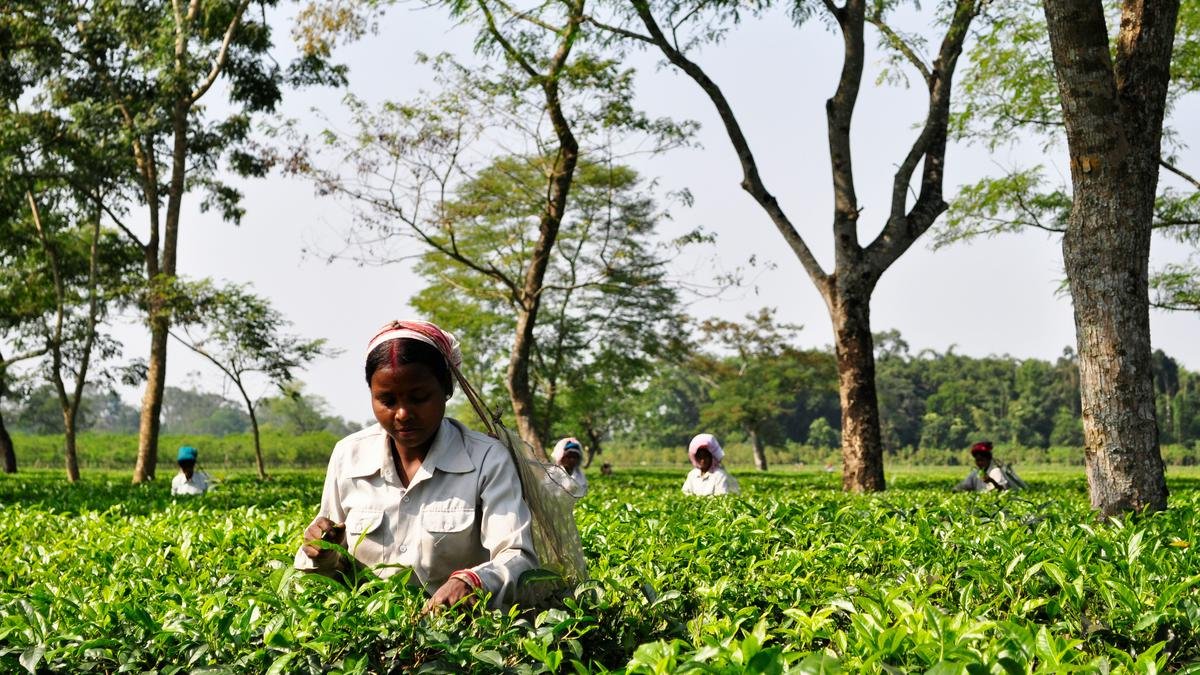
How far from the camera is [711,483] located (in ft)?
32.1

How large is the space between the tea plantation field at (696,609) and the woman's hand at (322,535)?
4.1 inches

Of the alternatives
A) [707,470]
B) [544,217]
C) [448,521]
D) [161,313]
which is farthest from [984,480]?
[161,313]

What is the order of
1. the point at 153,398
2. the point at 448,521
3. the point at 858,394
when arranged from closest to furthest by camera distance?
the point at 448,521, the point at 858,394, the point at 153,398

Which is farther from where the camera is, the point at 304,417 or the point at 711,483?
the point at 304,417

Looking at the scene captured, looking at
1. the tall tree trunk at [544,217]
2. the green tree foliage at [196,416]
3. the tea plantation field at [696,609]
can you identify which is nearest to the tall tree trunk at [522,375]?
the tall tree trunk at [544,217]

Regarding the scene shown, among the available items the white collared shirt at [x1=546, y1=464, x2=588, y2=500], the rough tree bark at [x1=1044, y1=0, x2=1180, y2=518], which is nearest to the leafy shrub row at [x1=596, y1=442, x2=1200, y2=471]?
the rough tree bark at [x1=1044, y1=0, x2=1180, y2=518]

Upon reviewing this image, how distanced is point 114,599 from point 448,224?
13464mm

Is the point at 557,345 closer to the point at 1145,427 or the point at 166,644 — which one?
the point at 1145,427

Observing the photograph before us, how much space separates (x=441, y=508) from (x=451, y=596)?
1.57 feet

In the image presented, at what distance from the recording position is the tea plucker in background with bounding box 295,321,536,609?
9.22ft

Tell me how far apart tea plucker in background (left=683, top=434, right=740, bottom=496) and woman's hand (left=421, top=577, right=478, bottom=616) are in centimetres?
730

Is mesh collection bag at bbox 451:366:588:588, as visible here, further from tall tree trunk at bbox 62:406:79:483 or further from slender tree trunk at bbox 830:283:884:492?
tall tree trunk at bbox 62:406:79:483

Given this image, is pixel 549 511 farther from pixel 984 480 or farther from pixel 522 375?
pixel 522 375

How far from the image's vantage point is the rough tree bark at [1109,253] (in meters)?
5.82
